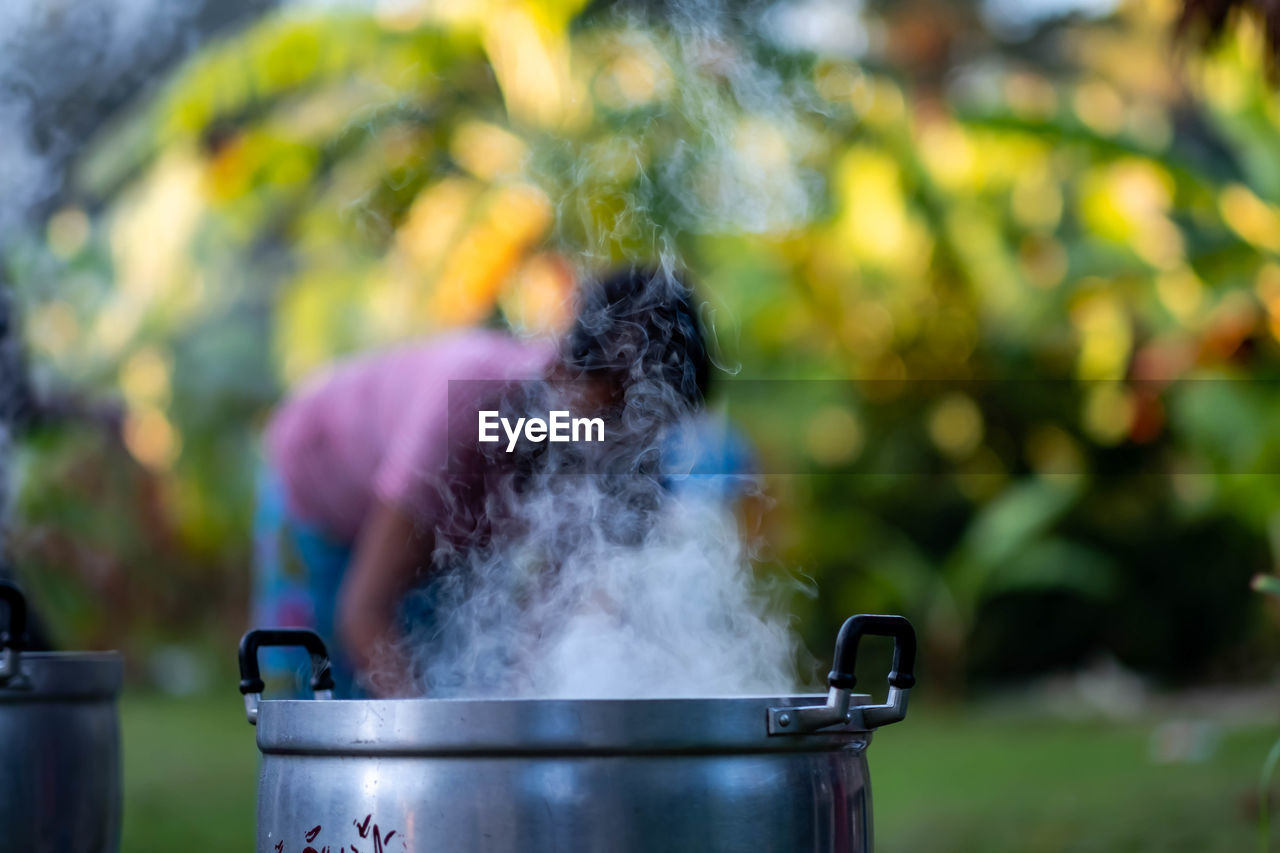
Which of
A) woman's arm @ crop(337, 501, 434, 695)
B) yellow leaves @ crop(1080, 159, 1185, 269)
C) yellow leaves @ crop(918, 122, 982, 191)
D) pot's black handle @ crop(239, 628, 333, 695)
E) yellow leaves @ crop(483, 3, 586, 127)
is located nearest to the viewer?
pot's black handle @ crop(239, 628, 333, 695)

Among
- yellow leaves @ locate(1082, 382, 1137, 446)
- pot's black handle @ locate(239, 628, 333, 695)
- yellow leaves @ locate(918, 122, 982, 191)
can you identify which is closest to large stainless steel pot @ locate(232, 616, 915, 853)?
pot's black handle @ locate(239, 628, 333, 695)

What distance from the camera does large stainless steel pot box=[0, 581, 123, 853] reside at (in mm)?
1582

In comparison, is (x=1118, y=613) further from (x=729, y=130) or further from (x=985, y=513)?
(x=729, y=130)

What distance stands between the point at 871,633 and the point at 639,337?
104 cm

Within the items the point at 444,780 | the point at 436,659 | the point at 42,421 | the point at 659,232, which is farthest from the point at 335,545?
the point at 42,421

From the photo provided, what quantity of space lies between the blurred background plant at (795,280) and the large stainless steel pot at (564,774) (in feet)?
10.6

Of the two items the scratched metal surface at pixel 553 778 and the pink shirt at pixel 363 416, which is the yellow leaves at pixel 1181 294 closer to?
the pink shirt at pixel 363 416

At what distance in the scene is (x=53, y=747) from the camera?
162 centimetres

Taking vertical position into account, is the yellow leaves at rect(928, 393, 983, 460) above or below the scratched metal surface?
above

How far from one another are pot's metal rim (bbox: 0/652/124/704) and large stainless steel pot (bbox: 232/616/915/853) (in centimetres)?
47

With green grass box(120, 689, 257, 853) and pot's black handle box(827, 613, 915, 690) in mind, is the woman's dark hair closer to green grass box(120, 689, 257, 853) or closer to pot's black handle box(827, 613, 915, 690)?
pot's black handle box(827, 613, 915, 690)

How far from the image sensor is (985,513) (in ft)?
22.5

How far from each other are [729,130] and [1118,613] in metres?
3.23

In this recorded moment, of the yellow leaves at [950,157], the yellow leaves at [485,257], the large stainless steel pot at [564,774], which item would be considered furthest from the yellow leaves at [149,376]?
the large stainless steel pot at [564,774]
